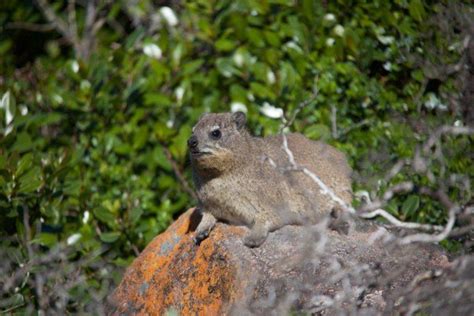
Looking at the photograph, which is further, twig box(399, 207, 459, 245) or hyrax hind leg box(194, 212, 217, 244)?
hyrax hind leg box(194, 212, 217, 244)

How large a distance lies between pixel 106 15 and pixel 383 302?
628 centimetres

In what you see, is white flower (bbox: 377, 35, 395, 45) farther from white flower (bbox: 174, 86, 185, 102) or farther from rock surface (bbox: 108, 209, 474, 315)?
rock surface (bbox: 108, 209, 474, 315)

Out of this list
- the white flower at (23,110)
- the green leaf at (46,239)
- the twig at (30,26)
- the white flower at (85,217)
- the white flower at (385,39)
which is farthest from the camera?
the twig at (30,26)

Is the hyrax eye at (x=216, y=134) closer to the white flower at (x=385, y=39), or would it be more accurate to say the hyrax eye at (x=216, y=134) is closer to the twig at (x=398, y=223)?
the twig at (x=398, y=223)

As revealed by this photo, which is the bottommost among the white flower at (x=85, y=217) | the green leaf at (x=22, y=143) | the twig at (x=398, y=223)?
the white flower at (x=85, y=217)

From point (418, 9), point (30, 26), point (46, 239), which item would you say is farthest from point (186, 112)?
point (30, 26)

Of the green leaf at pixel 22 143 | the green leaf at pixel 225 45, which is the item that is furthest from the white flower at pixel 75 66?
the green leaf at pixel 225 45

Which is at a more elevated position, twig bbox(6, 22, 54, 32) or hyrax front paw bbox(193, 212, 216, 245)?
hyrax front paw bbox(193, 212, 216, 245)

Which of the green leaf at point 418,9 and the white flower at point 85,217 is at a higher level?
the green leaf at point 418,9

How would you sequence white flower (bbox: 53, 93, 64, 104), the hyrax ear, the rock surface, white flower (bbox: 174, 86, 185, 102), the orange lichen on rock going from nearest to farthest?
the rock surface
the orange lichen on rock
the hyrax ear
white flower (bbox: 174, 86, 185, 102)
white flower (bbox: 53, 93, 64, 104)

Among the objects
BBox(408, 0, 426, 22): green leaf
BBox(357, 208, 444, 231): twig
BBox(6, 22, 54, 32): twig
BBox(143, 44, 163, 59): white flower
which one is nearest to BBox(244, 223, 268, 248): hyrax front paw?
BBox(357, 208, 444, 231): twig

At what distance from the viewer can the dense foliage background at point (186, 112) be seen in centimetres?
609

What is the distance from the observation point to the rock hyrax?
16.8ft

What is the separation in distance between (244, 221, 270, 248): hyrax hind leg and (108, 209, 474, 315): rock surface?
0.04m
